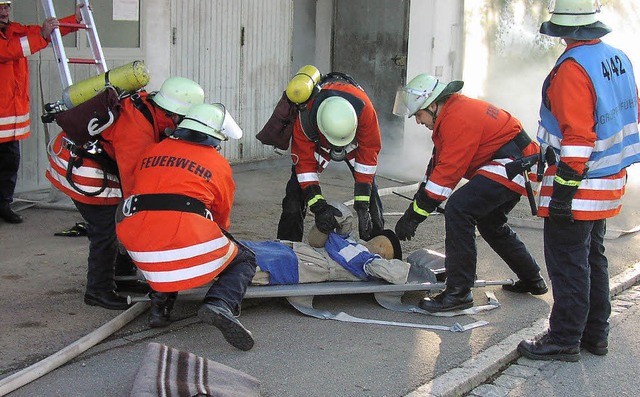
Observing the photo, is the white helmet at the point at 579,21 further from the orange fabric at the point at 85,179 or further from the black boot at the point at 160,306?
the orange fabric at the point at 85,179

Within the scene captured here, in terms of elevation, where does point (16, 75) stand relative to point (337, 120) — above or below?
above

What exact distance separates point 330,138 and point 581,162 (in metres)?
1.81

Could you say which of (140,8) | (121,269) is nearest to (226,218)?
(121,269)

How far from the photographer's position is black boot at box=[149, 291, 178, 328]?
4766mm

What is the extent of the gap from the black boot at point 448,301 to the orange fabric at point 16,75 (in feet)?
12.4

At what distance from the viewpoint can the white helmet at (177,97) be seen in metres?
5.05

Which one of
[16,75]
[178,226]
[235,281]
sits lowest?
[235,281]

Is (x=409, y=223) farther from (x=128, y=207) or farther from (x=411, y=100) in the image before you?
(x=128, y=207)

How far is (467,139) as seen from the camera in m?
5.20

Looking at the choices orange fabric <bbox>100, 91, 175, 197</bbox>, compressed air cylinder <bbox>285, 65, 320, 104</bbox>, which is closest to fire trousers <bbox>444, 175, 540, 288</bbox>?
compressed air cylinder <bbox>285, 65, 320, 104</bbox>

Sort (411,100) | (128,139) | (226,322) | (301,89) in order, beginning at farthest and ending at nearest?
(301,89) → (411,100) → (128,139) → (226,322)

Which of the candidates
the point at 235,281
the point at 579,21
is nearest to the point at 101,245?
the point at 235,281

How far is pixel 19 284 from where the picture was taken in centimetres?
549

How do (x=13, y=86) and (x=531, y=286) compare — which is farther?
(x=13, y=86)
